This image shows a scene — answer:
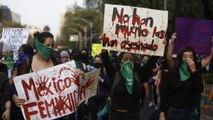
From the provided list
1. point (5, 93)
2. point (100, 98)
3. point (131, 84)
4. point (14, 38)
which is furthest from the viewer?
point (14, 38)

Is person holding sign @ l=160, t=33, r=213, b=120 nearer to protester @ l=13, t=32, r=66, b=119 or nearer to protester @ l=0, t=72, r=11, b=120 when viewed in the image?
protester @ l=13, t=32, r=66, b=119

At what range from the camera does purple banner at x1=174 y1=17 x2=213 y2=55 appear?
8250 mm

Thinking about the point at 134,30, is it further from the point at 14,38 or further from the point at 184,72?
the point at 14,38

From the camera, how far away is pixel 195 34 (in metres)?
8.39

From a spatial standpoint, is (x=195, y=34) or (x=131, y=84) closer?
(x=131, y=84)

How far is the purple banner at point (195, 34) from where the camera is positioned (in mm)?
8250

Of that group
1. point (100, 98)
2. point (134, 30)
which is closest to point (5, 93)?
point (134, 30)

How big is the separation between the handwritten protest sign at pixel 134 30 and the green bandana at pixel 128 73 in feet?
2.33

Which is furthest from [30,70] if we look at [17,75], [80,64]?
[80,64]

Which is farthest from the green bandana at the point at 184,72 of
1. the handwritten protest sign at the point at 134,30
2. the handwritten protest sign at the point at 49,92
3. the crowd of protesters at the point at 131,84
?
the handwritten protest sign at the point at 49,92

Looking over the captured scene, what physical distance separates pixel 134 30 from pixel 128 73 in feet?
3.67

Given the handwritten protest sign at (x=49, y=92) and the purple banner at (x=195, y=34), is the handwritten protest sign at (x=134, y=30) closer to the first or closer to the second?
the handwritten protest sign at (x=49, y=92)

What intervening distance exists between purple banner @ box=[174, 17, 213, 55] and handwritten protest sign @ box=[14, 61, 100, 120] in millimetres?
2788

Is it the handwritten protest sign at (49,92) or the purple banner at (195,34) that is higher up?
the purple banner at (195,34)
